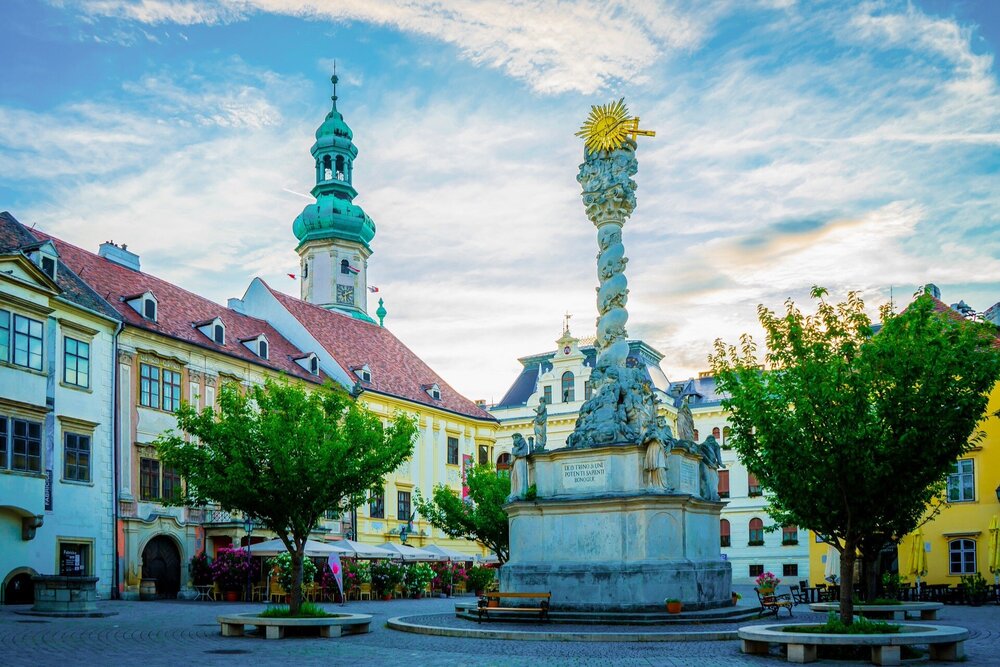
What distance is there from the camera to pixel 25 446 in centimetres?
3167

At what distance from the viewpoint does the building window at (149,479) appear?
38.8m

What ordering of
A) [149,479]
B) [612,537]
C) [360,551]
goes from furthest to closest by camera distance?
[360,551], [149,479], [612,537]

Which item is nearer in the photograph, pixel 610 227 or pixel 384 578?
pixel 610 227

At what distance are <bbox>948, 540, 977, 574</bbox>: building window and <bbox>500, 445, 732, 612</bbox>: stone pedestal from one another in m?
20.5

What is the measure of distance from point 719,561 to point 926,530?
20981mm

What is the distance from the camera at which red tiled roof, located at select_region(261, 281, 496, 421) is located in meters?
55.9

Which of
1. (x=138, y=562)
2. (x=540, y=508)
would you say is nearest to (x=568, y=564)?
(x=540, y=508)

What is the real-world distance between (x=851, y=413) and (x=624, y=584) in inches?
284

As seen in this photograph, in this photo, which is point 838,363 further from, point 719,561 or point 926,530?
point 926,530

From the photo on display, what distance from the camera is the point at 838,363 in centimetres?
1719

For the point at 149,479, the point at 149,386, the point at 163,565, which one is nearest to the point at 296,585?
the point at 149,479

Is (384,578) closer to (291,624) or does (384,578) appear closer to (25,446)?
(25,446)

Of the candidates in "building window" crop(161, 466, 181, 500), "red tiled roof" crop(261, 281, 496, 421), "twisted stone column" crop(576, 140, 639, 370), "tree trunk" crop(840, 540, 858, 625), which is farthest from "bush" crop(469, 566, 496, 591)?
"tree trunk" crop(840, 540, 858, 625)

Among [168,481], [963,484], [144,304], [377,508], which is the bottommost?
[377,508]
